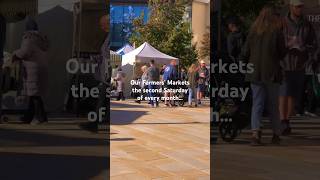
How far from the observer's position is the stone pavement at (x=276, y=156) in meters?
4.41

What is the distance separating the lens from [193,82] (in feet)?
13.9

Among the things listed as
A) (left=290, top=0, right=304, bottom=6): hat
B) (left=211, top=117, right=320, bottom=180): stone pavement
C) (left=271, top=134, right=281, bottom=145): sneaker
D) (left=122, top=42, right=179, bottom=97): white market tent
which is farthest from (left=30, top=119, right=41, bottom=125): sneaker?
(left=290, top=0, right=304, bottom=6): hat

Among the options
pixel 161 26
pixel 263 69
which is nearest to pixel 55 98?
pixel 161 26

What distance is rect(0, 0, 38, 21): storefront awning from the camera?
422 centimetres

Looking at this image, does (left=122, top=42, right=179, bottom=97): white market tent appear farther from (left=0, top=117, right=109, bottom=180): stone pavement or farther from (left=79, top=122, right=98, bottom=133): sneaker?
(left=0, top=117, right=109, bottom=180): stone pavement

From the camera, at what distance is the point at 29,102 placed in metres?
4.27

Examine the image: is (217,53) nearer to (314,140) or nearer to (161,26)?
(161,26)

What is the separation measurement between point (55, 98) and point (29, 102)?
17 centimetres

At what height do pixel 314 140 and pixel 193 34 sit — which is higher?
pixel 193 34

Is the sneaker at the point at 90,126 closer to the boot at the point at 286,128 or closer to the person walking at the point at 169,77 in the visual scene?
the person walking at the point at 169,77

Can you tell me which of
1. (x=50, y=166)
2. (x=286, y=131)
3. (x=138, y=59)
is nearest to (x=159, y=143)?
(x=138, y=59)

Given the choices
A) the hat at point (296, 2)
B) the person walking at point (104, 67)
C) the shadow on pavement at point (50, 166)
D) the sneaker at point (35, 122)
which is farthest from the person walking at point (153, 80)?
the hat at point (296, 2)

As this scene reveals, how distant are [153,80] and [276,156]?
0.98 m

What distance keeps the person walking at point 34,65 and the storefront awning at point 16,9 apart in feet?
0.18
